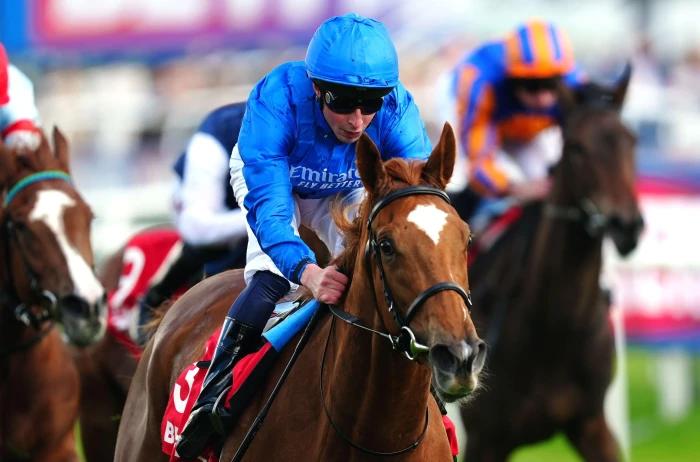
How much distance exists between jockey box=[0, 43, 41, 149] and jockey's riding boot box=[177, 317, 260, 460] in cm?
222

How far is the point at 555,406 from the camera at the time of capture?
7469 mm

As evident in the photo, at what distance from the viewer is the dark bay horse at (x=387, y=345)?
3756mm

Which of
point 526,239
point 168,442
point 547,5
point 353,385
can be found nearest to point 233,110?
point 526,239

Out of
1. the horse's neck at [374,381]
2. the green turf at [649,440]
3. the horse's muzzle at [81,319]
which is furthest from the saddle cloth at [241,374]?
the green turf at [649,440]

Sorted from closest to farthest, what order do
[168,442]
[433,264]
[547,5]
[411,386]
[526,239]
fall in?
[433,264], [411,386], [168,442], [526,239], [547,5]

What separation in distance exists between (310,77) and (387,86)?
0.96 feet

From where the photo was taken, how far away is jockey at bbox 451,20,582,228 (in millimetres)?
8766

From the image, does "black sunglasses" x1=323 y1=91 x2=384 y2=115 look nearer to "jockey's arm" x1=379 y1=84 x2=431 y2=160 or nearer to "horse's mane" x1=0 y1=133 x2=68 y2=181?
"jockey's arm" x1=379 y1=84 x2=431 y2=160

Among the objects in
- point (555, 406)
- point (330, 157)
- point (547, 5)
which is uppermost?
point (330, 157)

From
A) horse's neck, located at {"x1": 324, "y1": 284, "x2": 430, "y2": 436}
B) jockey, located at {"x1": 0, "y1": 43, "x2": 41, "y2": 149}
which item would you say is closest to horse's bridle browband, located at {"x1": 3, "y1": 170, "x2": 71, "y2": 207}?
jockey, located at {"x1": 0, "y1": 43, "x2": 41, "y2": 149}

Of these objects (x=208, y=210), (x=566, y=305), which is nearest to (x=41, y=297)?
(x=208, y=210)

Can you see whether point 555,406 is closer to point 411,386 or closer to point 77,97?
point 411,386

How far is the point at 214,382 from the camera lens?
4.76 m

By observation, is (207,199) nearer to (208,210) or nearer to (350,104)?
(208,210)
